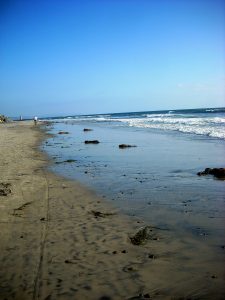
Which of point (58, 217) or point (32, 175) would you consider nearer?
point (58, 217)

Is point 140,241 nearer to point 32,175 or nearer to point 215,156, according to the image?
point 32,175

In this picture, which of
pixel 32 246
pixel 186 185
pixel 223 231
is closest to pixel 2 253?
pixel 32 246

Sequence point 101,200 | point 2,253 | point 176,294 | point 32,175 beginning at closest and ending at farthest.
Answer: point 176,294, point 2,253, point 101,200, point 32,175

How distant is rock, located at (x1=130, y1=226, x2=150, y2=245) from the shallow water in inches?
13.5

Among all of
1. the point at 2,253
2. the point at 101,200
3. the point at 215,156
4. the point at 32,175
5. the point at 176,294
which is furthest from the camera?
the point at 215,156

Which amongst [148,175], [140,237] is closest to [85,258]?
[140,237]

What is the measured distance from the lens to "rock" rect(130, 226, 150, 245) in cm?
512

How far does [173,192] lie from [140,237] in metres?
2.84

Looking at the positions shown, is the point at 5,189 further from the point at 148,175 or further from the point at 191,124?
the point at 191,124

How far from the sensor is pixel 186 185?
332 inches

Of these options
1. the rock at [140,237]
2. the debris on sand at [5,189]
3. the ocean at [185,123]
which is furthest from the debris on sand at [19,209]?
the ocean at [185,123]

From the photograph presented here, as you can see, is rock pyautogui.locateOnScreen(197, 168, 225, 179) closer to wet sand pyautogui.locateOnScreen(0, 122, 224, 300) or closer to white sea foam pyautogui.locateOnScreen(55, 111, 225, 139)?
wet sand pyautogui.locateOnScreen(0, 122, 224, 300)

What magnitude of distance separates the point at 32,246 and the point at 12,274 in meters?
0.84

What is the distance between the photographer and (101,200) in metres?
7.61
